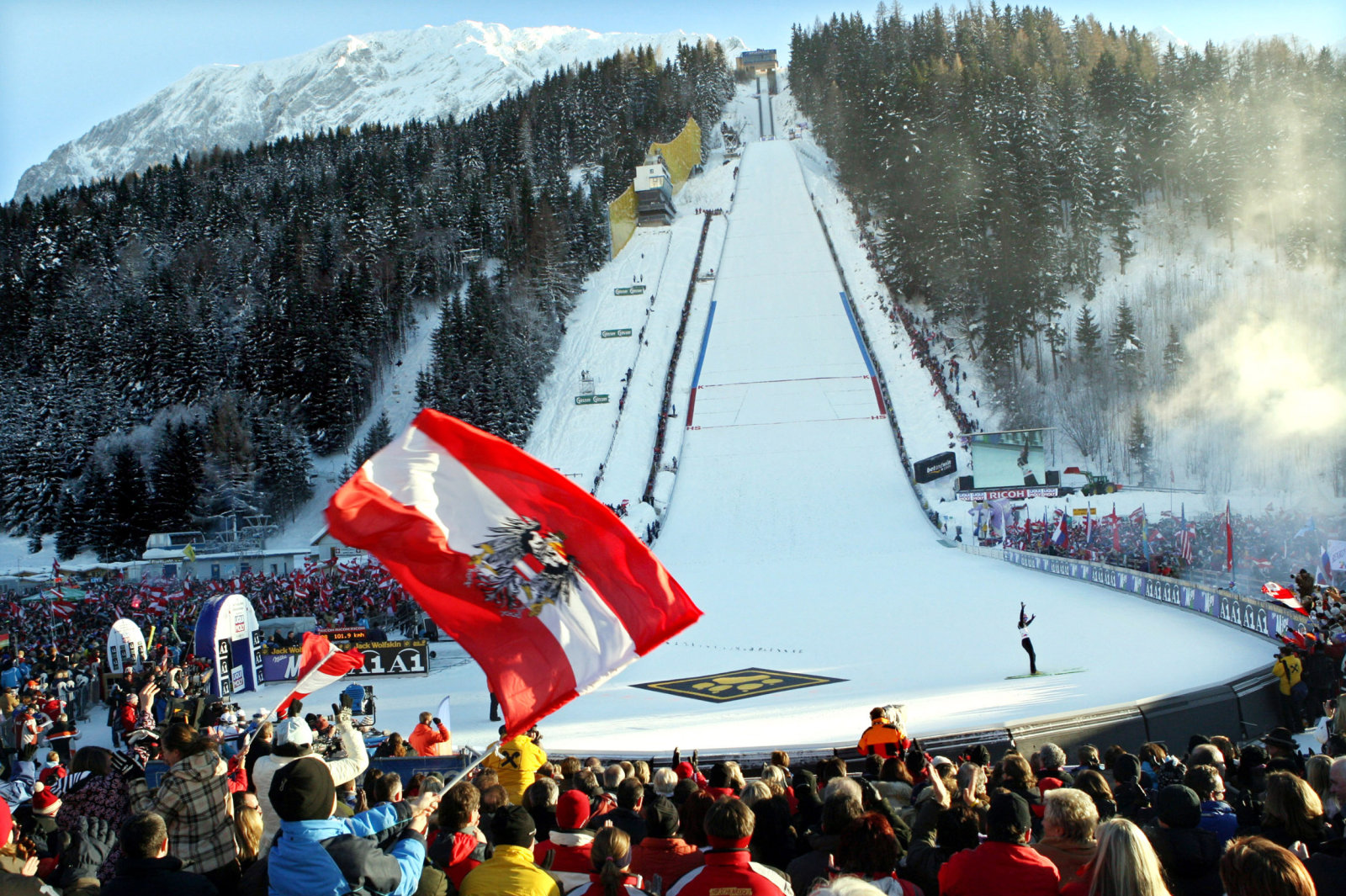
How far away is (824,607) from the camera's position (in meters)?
20.3

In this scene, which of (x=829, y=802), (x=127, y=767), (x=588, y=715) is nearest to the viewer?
(x=829, y=802)

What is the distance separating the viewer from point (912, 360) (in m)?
43.1

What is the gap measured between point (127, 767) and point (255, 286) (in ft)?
196

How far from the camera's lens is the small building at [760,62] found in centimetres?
11275

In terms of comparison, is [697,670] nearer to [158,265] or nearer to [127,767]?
[127,767]

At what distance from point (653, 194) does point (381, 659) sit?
2019 inches

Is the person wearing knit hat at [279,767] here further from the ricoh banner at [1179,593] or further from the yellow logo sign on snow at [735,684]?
the ricoh banner at [1179,593]

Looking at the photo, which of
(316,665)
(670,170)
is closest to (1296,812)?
(316,665)

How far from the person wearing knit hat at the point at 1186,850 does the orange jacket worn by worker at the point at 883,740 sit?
3157 millimetres

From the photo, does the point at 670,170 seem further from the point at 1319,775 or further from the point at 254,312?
the point at 1319,775

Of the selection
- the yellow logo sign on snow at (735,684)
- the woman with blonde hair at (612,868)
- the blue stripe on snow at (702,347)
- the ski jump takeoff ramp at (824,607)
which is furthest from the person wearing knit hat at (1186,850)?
the blue stripe on snow at (702,347)

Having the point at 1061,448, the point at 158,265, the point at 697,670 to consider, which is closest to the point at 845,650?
the point at 697,670

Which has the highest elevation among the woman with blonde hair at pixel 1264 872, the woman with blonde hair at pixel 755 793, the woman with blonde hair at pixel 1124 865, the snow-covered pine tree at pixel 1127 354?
the woman with blonde hair at pixel 1264 872

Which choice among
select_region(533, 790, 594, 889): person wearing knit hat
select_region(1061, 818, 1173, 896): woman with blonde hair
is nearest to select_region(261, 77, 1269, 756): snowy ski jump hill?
select_region(533, 790, 594, 889): person wearing knit hat
